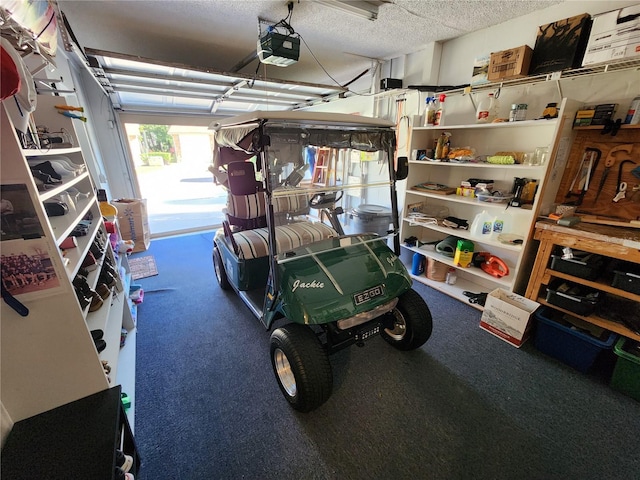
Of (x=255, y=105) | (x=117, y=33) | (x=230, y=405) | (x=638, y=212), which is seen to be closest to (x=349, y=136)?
(x=230, y=405)

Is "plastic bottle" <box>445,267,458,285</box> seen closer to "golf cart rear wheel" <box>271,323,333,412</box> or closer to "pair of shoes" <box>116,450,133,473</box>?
"golf cart rear wheel" <box>271,323,333,412</box>

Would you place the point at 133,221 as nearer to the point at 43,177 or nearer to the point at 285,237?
the point at 43,177

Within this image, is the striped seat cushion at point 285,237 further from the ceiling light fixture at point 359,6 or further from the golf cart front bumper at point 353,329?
the ceiling light fixture at point 359,6

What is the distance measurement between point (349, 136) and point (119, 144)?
464 centimetres

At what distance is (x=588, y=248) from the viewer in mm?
1851

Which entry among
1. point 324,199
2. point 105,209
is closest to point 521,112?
point 324,199

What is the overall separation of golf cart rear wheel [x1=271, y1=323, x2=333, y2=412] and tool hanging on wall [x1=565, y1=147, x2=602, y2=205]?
8.17 ft

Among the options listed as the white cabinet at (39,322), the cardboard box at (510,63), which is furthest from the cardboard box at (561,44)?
the white cabinet at (39,322)

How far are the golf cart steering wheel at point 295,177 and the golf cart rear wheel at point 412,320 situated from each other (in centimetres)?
120

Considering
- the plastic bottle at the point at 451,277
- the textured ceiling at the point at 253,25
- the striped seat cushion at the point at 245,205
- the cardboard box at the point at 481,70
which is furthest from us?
the plastic bottle at the point at 451,277

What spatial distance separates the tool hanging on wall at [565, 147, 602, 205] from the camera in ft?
6.78

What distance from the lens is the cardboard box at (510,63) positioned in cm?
209

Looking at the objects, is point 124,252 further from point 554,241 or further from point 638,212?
point 638,212

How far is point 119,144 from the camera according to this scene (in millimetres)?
4457
